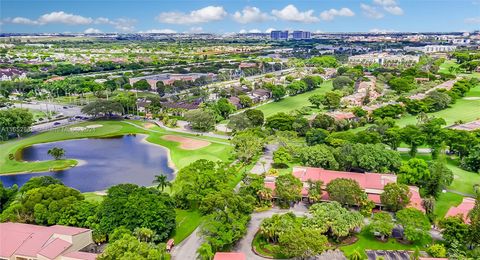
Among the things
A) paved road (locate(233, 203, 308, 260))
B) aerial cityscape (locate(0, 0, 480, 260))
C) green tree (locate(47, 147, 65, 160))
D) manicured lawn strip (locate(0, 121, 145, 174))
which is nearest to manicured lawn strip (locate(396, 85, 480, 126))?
aerial cityscape (locate(0, 0, 480, 260))

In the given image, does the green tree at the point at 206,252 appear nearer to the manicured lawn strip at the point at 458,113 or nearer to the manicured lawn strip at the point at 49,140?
the manicured lawn strip at the point at 49,140

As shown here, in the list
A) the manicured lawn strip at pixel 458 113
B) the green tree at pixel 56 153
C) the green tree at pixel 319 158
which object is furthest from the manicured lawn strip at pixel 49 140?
the manicured lawn strip at pixel 458 113

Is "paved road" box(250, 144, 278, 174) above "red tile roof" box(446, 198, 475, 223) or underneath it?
underneath

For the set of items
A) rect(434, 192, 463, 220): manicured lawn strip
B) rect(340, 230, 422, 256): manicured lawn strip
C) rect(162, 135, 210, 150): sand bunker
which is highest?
rect(162, 135, 210, 150): sand bunker

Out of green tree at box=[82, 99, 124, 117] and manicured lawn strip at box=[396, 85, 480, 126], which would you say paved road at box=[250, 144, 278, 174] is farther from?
green tree at box=[82, 99, 124, 117]

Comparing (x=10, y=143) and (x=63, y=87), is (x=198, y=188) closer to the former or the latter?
(x=10, y=143)

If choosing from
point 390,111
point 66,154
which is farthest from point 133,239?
point 390,111
